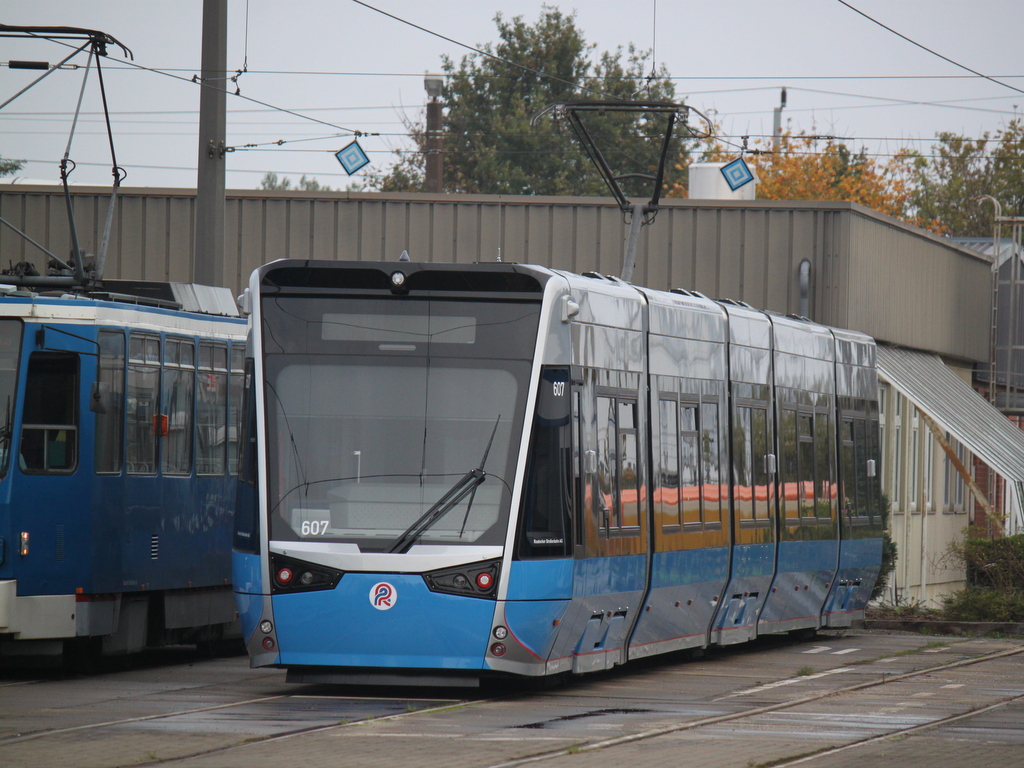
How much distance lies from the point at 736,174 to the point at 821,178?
33529 millimetres

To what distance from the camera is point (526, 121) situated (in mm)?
65312

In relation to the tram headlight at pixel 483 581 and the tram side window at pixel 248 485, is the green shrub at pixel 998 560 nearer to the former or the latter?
the tram headlight at pixel 483 581

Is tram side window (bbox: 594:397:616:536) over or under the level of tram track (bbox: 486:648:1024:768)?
over

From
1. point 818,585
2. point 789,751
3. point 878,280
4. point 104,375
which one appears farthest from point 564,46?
point 789,751

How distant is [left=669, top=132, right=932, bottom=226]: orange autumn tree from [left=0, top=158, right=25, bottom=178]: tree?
2086cm

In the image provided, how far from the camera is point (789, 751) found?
1030cm

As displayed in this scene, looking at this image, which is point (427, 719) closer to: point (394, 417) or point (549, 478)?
point (549, 478)

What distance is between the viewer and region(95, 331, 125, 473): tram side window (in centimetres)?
1485

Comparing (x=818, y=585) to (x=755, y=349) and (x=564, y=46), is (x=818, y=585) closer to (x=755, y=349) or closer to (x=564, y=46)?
(x=755, y=349)

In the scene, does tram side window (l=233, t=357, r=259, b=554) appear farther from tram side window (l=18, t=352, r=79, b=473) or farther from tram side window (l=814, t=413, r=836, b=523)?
tram side window (l=814, t=413, r=836, b=523)

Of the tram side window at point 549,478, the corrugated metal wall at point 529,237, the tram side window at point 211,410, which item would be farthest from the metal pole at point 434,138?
the tram side window at point 549,478

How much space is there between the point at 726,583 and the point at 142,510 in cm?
500

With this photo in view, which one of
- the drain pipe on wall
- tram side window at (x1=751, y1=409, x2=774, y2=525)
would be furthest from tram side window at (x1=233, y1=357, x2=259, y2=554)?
the drain pipe on wall

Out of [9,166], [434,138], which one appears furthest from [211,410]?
[9,166]
